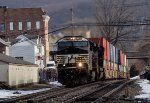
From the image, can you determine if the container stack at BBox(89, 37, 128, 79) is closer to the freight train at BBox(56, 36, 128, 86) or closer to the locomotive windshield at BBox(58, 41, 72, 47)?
the freight train at BBox(56, 36, 128, 86)

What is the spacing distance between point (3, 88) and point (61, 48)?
641 cm

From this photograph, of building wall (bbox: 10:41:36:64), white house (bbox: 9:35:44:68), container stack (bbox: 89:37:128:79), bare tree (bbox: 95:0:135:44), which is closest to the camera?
container stack (bbox: 89:37:128:79)

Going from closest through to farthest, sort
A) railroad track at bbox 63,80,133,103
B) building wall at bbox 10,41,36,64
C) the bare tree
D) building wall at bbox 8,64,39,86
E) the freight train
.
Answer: railroad track at bbox 63,80,133,103 < the freight train < building wall at bbox 8,64,39,86 < building wall at bbox 10,41,36,64 < the bare tree

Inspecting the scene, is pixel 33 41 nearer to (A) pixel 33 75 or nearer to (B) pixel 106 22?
(B) pixel 106 22

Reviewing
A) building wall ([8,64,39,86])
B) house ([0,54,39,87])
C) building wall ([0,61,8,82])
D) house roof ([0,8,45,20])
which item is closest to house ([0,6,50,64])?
house roof ([0,8,45,20])

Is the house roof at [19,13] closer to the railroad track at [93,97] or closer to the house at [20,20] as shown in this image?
the house at [20,20]

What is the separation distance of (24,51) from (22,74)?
123 feet

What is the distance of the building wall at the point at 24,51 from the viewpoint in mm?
81713

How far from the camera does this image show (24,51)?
272 ft

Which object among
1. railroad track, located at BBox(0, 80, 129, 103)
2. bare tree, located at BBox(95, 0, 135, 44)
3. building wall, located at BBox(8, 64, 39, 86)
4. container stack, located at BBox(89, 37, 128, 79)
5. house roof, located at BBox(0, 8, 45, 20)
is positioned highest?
house roof, located at BBox(0, 8, 45, 20)

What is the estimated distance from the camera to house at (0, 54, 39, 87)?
40.3m

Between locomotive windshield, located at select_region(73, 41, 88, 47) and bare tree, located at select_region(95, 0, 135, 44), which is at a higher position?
bare tree, located at select_region(95, 0, 135, 44)

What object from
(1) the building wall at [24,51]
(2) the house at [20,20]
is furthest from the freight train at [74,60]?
(2) the house at [20,20]

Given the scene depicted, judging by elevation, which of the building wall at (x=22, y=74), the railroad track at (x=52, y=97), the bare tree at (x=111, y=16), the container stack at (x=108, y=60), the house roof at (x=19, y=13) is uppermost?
the house roof at (x=19, y=13)
